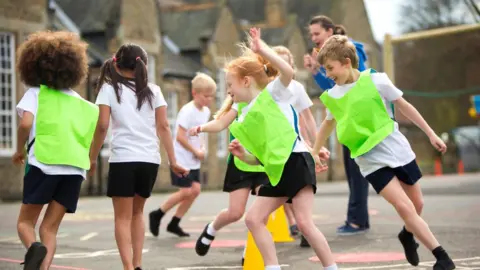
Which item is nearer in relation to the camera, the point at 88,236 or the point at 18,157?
the point at 18,157

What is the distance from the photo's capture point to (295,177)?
6.03 metres

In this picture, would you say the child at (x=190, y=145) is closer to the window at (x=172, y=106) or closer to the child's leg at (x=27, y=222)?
the child's leg at (x=27, y=222)

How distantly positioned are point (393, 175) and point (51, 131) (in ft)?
8.20

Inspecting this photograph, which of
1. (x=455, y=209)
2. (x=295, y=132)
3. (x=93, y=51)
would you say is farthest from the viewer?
(x=93, y=51)

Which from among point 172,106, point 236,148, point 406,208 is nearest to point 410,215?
point 406,208

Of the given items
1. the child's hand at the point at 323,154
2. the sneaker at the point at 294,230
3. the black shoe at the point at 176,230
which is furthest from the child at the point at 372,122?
the black shoe at the point at 176,230

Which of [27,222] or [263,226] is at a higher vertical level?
[27,222]

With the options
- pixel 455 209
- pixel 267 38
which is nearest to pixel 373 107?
pixel 455 209

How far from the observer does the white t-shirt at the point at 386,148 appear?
6.51 m

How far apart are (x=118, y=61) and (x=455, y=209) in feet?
31.3

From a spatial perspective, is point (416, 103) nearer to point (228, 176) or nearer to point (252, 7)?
point (252, 7)

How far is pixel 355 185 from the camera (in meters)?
10.1

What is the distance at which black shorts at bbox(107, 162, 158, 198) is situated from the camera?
21.7 ft

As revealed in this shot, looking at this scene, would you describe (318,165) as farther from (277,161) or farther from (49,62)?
(49,62)
